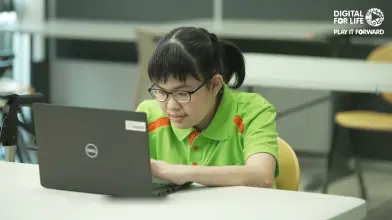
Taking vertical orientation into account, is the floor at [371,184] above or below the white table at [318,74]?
below

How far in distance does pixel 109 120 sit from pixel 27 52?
4.92 metres

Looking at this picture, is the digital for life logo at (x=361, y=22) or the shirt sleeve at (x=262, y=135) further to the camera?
the digital for life logo at (x=361, y=22)

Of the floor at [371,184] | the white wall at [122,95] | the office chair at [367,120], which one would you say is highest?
the office chair at [367,120]

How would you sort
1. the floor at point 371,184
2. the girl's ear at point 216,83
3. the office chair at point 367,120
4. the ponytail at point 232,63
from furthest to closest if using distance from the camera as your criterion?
the floor at point 371,184
the office chair at point 367,120
the ponytail at point 232,63
the girl's ear at point 216,83

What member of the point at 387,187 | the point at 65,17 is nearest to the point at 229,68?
the point at 387,187

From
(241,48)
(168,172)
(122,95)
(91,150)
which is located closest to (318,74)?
(241,48)

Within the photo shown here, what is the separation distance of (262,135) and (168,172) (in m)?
0.32

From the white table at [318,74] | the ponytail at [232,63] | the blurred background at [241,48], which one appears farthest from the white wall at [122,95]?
the ponytail at [232,63]

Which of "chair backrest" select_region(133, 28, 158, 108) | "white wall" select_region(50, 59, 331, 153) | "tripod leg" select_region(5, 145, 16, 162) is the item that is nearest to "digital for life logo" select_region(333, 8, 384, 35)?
"white wall" select_region(50, 59, 331, 153)

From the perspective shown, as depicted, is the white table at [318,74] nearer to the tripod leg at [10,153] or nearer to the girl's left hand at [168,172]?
the tripod leg at [10,153]

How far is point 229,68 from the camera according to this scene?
2402 millimetres

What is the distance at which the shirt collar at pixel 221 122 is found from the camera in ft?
7.58

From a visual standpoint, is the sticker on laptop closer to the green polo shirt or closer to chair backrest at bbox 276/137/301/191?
the green polo shirt

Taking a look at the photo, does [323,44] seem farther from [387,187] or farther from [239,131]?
[239,131]
